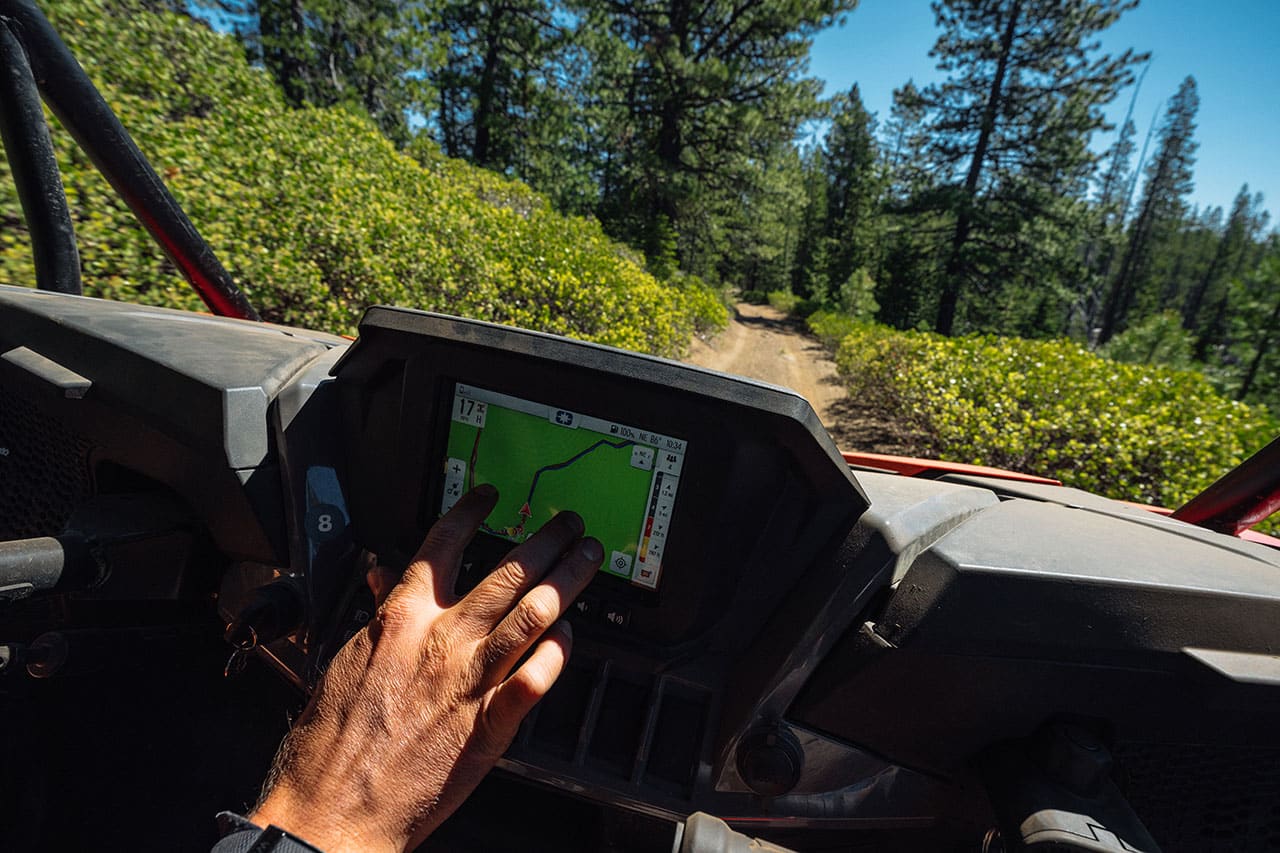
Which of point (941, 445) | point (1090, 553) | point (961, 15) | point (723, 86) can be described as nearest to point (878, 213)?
point (961, 15)

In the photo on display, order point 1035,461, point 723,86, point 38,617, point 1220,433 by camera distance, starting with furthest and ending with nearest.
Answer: point 723,86, point 1035,461, point 1220,433, point 38,617

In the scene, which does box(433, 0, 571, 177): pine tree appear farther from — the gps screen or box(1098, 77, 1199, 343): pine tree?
box(1098, 77, 1199, 343): pine tree

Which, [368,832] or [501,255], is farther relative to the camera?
[501,255]

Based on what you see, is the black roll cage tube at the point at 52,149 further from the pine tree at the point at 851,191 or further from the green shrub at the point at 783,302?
the pine tree at the point at 851,191

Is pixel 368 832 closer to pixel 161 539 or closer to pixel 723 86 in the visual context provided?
pixel 161 539

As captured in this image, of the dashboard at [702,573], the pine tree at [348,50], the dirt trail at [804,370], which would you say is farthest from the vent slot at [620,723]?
the pine tree at [348,50]

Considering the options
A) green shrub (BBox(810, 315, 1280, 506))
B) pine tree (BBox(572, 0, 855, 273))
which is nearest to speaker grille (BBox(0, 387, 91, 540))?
green shrub (BBox(810, 315, 1280, 506))

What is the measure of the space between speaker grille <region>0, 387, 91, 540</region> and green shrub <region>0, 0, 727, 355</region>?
70.2 inches

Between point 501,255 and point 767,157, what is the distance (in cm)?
1509

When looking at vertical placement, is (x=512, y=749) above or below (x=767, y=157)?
below

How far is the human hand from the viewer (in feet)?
2.56

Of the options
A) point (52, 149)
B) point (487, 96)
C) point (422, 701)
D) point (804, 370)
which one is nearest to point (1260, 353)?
point (804, 370)

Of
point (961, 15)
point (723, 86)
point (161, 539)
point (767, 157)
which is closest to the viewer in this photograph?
point (161, 539)

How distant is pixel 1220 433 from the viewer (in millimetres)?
4234
